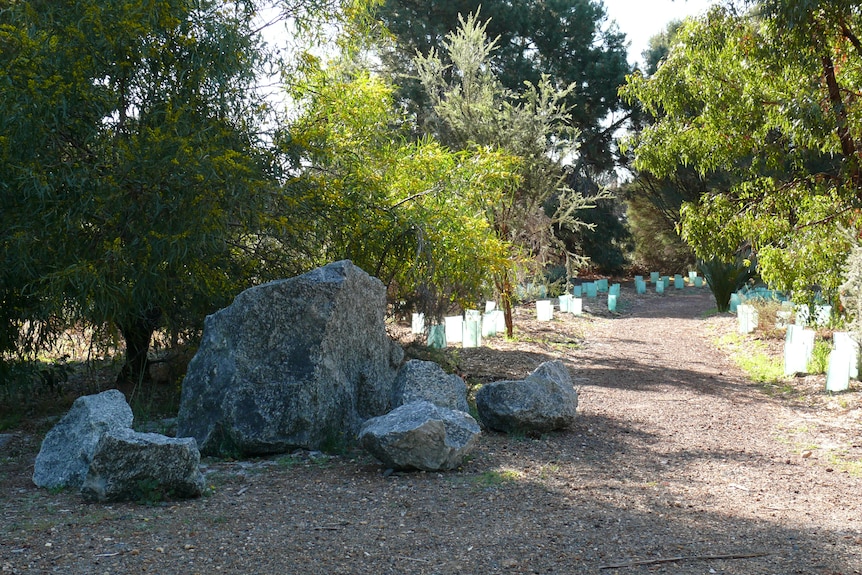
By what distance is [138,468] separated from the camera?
4.44 meters

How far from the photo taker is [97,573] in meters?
3.41

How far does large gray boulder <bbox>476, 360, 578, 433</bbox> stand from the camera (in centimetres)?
630

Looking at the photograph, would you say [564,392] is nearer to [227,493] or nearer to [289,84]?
[227,493]

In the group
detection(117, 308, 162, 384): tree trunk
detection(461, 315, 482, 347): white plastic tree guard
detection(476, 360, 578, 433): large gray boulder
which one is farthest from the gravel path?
detection(461, 315, 482, 347): white plastic tree guard

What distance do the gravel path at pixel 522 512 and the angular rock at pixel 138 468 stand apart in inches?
3.9

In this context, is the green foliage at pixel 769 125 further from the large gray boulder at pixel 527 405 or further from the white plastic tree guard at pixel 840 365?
the large gray boulder at pixel 527 405

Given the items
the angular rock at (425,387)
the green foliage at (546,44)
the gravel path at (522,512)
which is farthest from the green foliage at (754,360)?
the green foliage at (546,44)

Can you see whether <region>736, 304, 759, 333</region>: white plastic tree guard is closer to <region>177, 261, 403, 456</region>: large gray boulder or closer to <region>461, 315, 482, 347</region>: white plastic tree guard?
<region>461, 315, 482, 347</region>: white plastic tree guard

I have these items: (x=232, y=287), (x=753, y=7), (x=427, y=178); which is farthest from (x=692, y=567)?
(x=753, y=7)

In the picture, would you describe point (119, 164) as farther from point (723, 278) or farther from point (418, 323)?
point (723, 278)

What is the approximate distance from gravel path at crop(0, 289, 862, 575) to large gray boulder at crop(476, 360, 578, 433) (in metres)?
0.13

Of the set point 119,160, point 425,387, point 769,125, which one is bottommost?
point 425,387

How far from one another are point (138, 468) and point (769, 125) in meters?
7.73

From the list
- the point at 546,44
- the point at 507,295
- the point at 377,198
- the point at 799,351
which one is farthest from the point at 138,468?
the point at 546,44
